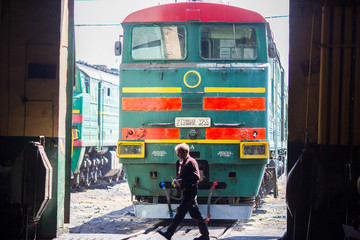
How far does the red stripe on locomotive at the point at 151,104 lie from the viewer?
916 centimetres

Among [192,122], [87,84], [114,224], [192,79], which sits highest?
[87,84]

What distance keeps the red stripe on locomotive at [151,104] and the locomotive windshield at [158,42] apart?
72cm

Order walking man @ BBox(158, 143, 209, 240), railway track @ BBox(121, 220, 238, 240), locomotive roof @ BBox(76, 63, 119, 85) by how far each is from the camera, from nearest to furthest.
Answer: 1. walking man @ BBox(158, 143, 209, 240)
2. railway track @ BBox(121, 220, 238, 240)
3. locomotive roof @ BBox(76, 63, 119, 85)

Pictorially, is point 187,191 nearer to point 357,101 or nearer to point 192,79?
point 192,79

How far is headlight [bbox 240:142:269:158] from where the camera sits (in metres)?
8.89

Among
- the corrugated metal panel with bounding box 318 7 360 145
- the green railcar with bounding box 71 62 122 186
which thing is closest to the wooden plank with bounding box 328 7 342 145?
the corrugated metal panel with bounding box 318 7 360 145

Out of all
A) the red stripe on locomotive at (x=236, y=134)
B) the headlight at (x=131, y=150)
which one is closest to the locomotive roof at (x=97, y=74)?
the headlight at (x=131, y=150)

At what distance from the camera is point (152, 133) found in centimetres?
910

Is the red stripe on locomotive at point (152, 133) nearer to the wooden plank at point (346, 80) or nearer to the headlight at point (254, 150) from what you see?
the headlight at point (254, 150)

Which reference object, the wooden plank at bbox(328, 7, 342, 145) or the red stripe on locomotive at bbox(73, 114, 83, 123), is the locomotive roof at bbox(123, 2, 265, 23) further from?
the red stripe on locomotive at bbox(73, 114, 83, 123)

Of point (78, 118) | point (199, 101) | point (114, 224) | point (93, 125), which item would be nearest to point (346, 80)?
point (199, 101)

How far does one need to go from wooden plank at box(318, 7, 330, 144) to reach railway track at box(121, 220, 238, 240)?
3173 millimetres

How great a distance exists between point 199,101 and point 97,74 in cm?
913

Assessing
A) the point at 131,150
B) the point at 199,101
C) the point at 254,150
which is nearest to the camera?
the point at 254,150
